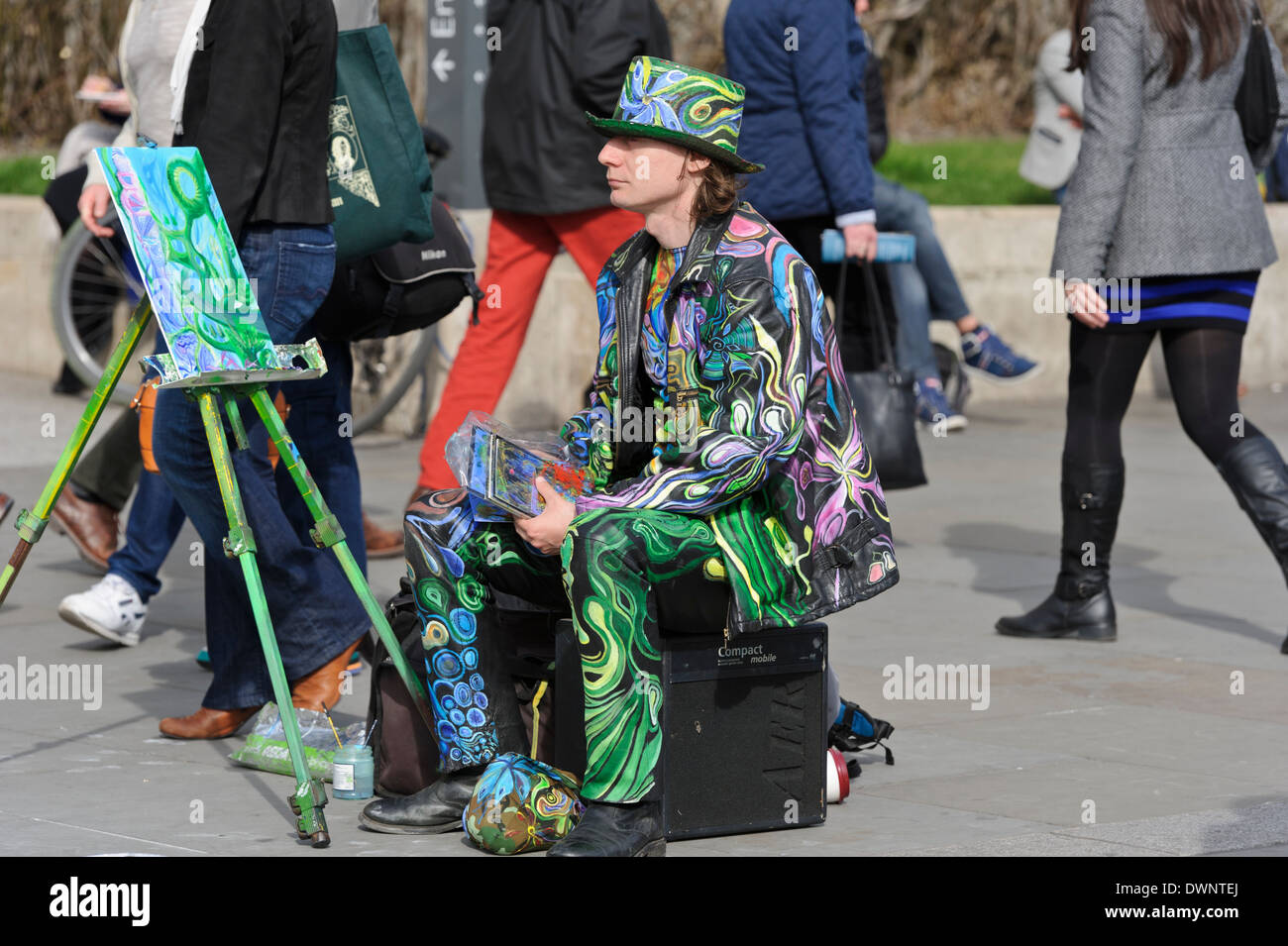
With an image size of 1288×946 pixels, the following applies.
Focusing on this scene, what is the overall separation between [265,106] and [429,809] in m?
1.66

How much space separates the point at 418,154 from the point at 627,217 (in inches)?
91.8

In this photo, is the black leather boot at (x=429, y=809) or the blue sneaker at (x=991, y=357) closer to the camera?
the black leather boot at (x=429, y=809)

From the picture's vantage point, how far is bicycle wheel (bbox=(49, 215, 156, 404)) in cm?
1043

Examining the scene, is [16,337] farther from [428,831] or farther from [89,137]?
[428,831]

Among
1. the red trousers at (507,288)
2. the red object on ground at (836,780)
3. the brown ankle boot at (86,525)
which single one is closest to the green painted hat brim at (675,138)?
the red object on ground at (836,780)

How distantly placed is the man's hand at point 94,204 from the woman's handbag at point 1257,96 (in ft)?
10.6

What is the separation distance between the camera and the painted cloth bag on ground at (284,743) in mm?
5051

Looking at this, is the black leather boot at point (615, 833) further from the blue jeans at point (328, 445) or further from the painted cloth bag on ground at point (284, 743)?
the blue jeans at point (328, 445)

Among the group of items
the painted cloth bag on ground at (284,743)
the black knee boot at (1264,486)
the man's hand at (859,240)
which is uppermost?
the man's hand at (859,240)

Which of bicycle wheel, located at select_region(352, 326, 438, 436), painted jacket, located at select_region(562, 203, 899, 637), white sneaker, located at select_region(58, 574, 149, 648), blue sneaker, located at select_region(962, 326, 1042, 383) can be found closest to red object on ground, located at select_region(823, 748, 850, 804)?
painted jacket, located at select_region(562, 203, 899, 637)

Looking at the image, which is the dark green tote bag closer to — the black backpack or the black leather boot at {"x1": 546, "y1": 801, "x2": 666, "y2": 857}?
the black backpack

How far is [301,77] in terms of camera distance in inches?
205

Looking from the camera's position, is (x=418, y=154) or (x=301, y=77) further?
(x=418, y=154)

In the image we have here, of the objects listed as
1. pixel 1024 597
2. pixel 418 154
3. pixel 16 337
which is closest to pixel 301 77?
pixel 418 154
